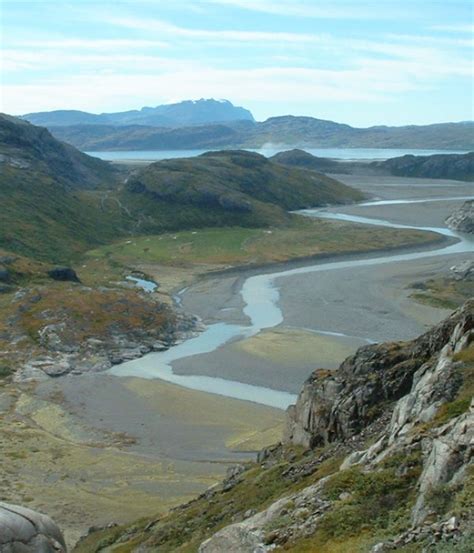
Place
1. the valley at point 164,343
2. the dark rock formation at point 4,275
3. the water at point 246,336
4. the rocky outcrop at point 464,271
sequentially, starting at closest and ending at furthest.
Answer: the valley at point 164,343 < the water at point 246,336 < the dark rock formation at point 4,275 < the rocky outcrop at point 464,271

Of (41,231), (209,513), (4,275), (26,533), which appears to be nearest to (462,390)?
(209,513)

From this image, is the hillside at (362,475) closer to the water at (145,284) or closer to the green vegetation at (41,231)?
the water at (145,284)

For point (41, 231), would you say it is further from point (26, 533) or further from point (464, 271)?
point (26, 533)

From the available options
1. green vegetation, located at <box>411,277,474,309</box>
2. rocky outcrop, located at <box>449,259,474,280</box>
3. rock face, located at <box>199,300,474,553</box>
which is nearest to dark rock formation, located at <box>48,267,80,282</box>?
green vegetation, located at <box>411,277,474,309</box>

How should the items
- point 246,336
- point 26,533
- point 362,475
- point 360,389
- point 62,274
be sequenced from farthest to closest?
point 62,274 < point 246,336 < point 360,389 < point 362,475 < point 26,533

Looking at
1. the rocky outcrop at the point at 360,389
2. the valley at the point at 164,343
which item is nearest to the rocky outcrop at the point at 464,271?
the valley at the point at 164,343
